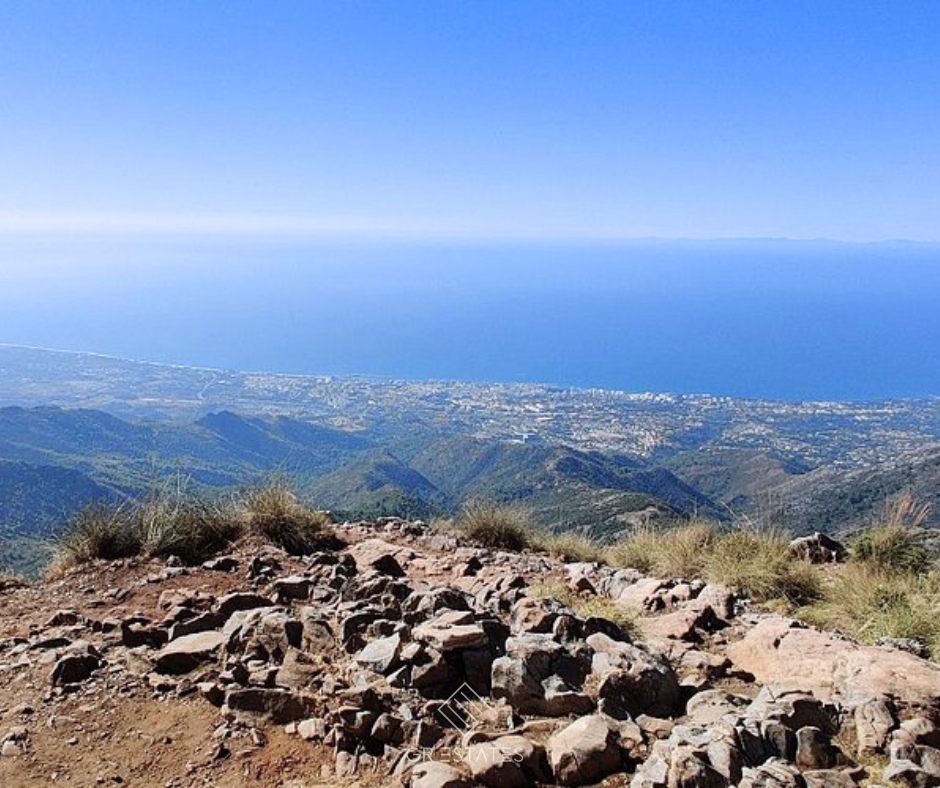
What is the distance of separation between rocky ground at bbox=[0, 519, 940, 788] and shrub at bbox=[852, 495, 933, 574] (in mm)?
2668

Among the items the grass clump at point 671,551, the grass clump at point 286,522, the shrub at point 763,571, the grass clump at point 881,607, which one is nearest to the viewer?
the grass clump at point 881,607

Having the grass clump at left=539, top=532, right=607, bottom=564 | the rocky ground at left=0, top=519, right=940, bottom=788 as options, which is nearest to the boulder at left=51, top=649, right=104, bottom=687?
the rocky ground at left=0, top=519, right=940, bottom=788

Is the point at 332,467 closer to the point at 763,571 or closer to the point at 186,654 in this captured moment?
the point at 763,571

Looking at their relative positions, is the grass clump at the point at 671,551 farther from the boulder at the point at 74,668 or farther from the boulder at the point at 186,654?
the boulder at the point at 74,668

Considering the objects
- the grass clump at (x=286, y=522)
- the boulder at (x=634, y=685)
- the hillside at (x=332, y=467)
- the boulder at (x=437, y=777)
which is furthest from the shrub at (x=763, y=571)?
the hillside at (x=332, y=467)

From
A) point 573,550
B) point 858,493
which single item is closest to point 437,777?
point 573,550

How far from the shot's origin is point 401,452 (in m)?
125

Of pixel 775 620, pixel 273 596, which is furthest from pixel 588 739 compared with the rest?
pixel 273 596

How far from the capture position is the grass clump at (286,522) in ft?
28.9

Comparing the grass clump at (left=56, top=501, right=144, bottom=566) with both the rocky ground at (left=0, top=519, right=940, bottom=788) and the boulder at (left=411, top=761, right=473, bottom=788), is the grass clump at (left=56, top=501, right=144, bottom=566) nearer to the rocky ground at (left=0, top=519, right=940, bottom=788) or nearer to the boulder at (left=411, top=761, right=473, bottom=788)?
the rocky ground at (left=0, top=519, right=940, bottom=788)

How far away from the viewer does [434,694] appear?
4.62 metres

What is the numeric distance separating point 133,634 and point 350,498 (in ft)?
207

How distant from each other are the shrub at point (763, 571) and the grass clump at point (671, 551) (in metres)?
0.19

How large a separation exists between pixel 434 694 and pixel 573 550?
209 inches
